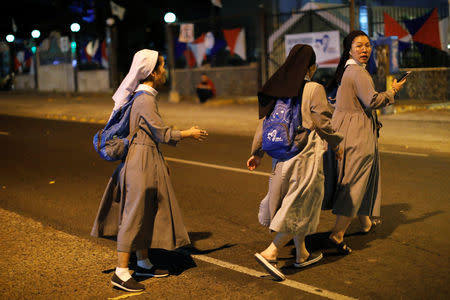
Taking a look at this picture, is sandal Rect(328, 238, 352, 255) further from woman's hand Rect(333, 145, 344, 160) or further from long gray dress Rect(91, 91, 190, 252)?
long gray dress Rect(91, 91, 190, 252)

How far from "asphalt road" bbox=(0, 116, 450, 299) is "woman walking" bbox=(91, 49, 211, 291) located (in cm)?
33

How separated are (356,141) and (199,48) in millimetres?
20910

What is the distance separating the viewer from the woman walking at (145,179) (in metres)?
4.77

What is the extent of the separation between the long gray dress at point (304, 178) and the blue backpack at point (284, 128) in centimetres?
5

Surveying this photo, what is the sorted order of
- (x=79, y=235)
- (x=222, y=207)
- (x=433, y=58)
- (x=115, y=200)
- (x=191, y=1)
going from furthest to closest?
(x=191, y=1)
(x=433, y=58)
(x=222, y=207)
(x=79, y=235)
(x=115, y=200)

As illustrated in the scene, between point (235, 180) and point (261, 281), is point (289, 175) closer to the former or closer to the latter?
point (261, 281)

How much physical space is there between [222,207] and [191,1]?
124ft

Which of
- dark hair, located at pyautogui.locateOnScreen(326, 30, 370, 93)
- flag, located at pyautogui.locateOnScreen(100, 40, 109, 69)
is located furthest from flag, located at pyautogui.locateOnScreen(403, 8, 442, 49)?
flag, located at pyautogui.locateOnScreen(100, 40, 109, 69)

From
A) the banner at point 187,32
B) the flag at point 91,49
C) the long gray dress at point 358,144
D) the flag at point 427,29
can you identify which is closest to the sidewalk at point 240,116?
the flag at point 427,29

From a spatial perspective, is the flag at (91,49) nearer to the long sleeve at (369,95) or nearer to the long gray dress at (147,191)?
the long sleeve at (369,95)

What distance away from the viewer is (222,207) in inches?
291

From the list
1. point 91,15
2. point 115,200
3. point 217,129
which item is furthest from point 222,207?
point 91,15

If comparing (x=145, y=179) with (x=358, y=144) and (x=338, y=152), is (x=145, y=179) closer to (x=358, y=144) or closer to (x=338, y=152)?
(x=338, y=152)

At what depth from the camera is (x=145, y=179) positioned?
4789 millimetres
